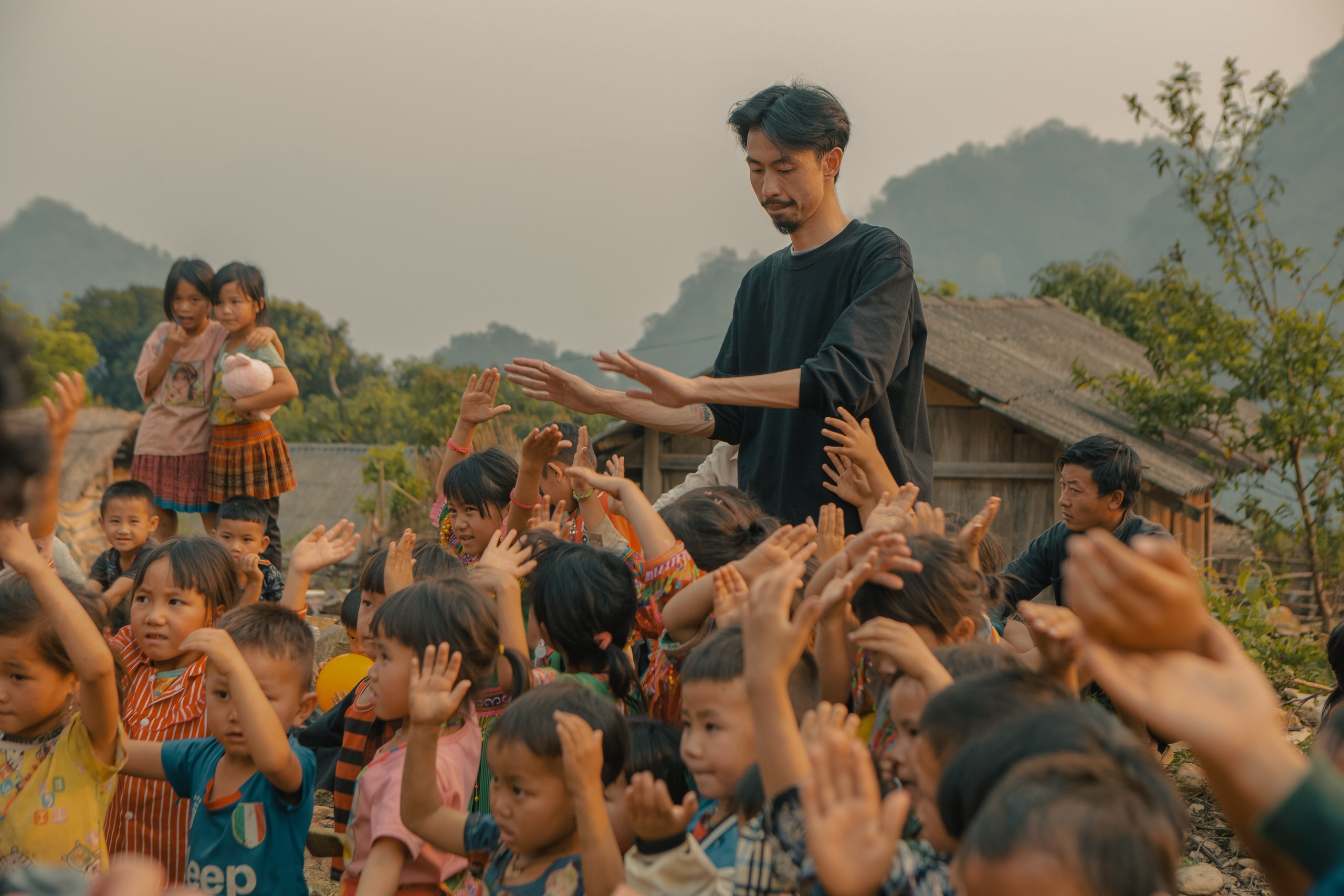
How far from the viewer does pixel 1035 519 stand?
31.3 feet

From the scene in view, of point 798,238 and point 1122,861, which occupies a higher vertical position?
point 798,238

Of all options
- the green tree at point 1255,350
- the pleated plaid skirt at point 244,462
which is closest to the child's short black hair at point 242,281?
the pleated plaid skirt at point 244,462

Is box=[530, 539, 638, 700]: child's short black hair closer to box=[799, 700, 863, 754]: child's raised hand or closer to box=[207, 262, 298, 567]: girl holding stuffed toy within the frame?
box=[799, 700, 863, 754]: child's raised hand

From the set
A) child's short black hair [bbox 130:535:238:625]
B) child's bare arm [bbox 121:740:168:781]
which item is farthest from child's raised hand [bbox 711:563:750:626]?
child's short black hair [bbox 130:535:238:625]

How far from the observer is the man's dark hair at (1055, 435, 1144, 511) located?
420 cm

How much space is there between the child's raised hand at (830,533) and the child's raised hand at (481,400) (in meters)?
1.61

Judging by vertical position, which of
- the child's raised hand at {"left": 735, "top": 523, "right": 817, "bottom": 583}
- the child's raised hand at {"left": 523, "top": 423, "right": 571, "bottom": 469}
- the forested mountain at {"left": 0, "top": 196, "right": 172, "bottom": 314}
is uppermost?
the forested mountain at {"left": 0, "top": 196, "right": 172, "bottom": 314}

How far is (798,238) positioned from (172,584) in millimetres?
2116

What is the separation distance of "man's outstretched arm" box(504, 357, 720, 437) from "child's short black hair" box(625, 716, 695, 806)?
0.95 meters

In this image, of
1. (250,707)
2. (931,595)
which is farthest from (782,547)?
(250,707)

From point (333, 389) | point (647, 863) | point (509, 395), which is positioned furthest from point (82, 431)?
point (333, 389)

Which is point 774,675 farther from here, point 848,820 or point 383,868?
point 383,868

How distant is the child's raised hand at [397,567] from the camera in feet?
10.0

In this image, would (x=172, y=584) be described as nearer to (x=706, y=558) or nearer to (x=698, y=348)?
(x=706, y=558)
